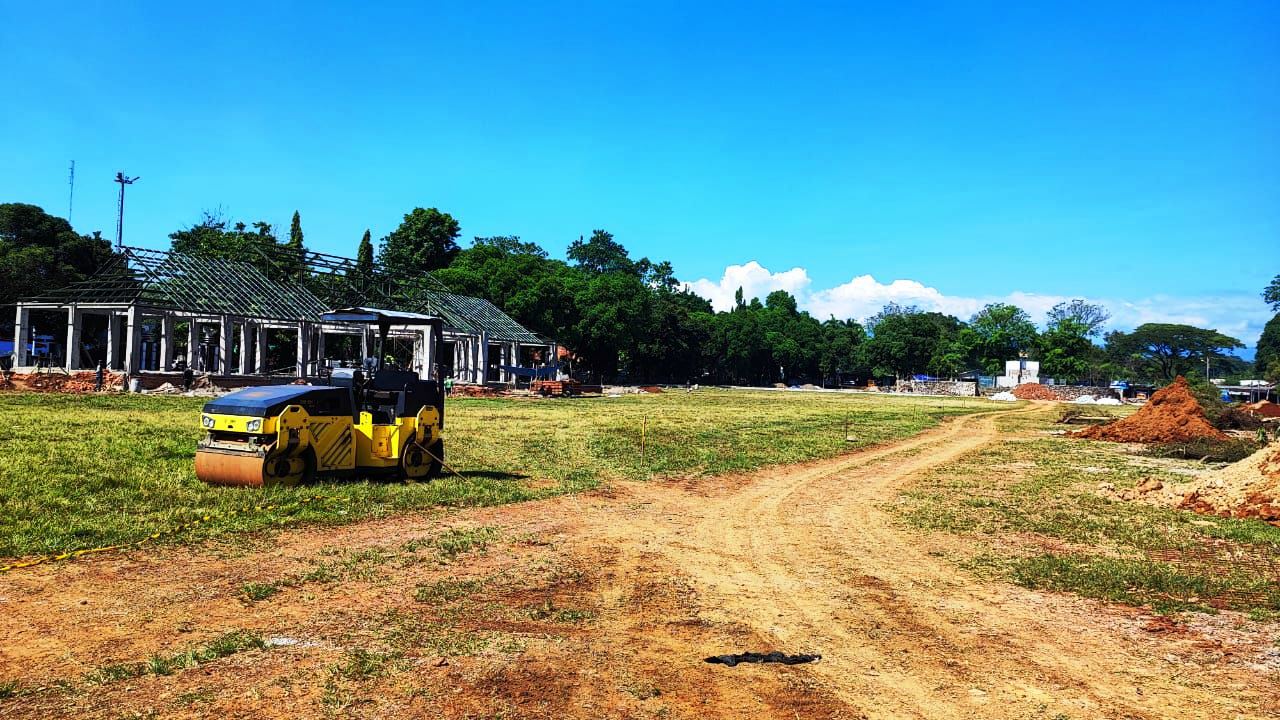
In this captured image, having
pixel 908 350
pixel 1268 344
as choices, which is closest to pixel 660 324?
pixel 908 350

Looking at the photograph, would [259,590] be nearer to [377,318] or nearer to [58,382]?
[377,318]

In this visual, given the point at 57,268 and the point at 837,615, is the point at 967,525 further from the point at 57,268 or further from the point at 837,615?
the point at 57,268

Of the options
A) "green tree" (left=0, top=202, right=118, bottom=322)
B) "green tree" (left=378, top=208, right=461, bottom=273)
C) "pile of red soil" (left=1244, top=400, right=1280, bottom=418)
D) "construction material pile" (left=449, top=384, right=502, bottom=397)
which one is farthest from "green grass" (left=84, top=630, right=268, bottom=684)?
"green tree" (left=378, top=208, right=461, bottom=273)

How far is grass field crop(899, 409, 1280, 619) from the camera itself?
26.7 ft

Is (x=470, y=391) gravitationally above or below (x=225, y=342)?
below

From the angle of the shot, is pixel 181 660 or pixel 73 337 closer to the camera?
pixel 181 660

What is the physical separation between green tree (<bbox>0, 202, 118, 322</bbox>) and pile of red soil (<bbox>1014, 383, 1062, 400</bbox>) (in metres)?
81.9

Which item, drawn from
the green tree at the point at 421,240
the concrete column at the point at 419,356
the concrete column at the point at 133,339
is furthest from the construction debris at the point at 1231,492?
the green tree at the point at 421,240

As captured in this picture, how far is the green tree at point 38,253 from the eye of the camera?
46.4m

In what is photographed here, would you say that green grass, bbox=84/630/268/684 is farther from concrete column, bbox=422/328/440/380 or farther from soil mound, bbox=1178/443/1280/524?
soil mound, bbox=1178/443/1280/524

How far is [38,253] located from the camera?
4747cm

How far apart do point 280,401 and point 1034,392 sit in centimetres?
8846

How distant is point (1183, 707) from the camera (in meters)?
5.05

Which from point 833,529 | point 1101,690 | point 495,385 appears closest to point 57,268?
point 495,385
